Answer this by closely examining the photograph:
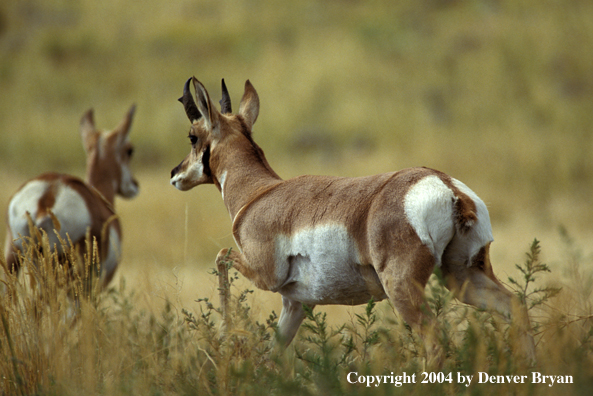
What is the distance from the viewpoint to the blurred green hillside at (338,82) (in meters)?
17.6

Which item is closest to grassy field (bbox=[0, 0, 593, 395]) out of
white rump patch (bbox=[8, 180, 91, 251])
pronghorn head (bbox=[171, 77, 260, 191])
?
white rump patch (bbox=[8, 180, 91, 251])

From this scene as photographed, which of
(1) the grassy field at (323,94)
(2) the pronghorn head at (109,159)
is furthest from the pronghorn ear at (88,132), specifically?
(1) the grassy field at (323,94)

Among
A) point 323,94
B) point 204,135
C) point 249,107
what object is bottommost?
point 204,135

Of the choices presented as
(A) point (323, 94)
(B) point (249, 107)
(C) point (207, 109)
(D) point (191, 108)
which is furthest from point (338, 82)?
(C) point (207, 109)

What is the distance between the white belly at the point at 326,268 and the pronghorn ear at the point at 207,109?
111 centimetres

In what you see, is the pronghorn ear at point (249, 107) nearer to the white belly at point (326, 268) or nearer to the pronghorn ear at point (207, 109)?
the pronghorn ear at point (207, 109)

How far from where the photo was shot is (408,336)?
3629mm

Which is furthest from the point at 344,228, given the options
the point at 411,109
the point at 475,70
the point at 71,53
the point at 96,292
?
the point at 71,53

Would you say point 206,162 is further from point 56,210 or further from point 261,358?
point 56,210

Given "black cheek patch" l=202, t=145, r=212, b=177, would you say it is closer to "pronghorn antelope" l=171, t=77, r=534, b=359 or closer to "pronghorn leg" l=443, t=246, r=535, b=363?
"pronghorn antelope" l=171, t=77, r=534, b=359

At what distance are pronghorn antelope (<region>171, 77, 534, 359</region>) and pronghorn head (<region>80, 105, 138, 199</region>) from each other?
11.9 ft

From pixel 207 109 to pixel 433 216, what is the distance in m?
1.89

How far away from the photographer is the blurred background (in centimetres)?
1595

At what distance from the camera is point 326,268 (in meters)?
3.63
